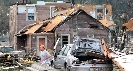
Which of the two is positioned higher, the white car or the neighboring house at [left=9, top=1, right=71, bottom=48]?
the neighboring house at [left=9, top=1, right=71, bottom=48]

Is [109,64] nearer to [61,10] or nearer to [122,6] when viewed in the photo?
[61,10]

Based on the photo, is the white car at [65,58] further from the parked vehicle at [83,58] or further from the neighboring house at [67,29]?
the neighboring house at [67,29]

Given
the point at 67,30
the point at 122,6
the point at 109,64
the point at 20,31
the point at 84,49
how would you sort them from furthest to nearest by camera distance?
the point at 122,6, the point at 20,31, the point at 67,30, the point at 84,49, the point at 109,64

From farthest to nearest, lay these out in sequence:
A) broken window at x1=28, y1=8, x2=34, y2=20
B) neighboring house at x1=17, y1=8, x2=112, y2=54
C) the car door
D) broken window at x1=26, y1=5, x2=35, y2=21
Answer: broken window at x1=28, y1=8, x2=34, y2=20 → broken window at x1=26, y1=5, x2=35, y2=21 → neighboring house at x1=17, y1=8, x2=112, y2=54 → the car door

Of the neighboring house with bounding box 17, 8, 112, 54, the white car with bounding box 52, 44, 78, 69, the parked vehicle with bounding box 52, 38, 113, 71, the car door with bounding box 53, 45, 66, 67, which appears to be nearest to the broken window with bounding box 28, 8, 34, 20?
the neighboring house with bounding box 17, 8, 112, 54

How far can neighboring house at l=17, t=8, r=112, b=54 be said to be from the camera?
41.3 meters

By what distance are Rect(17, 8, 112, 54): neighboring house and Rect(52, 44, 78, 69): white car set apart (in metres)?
21.0

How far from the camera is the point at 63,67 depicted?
18.4 m

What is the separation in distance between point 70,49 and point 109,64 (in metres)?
3.40

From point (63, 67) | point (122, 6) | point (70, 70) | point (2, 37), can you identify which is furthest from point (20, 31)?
point (122, 6)

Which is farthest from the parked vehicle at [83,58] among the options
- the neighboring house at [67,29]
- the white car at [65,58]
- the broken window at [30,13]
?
the broken window at [30,13]

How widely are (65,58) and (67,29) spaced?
24.1m

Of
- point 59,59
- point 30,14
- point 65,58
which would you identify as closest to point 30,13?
point 30,14

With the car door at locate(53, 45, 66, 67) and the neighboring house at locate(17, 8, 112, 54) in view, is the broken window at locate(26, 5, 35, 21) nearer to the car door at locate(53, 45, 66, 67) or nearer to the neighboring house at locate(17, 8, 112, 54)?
the neighboring house at locate(17, 8, 112, 54)
